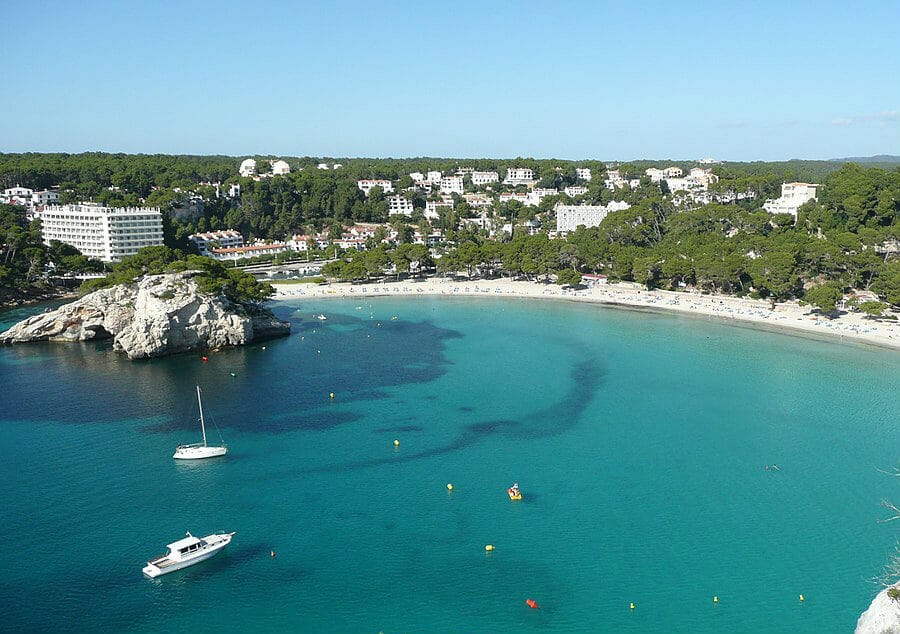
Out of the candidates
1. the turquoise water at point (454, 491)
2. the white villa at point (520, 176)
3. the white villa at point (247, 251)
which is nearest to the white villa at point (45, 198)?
the white villa at point (247, 251)

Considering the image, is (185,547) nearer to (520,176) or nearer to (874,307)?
(874,307)

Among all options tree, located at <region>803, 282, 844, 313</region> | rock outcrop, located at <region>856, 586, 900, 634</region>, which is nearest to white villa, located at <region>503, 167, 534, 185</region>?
tree, located at <region>803, 282, 844, 313</region>

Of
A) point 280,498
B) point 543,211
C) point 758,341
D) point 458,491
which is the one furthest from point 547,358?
point 543,211

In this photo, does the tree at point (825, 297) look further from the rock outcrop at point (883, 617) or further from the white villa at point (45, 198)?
the white villa at point (45, 198)

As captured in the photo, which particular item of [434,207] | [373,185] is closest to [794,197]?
[434,207]

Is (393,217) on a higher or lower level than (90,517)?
higher

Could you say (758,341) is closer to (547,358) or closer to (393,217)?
(547,358)
